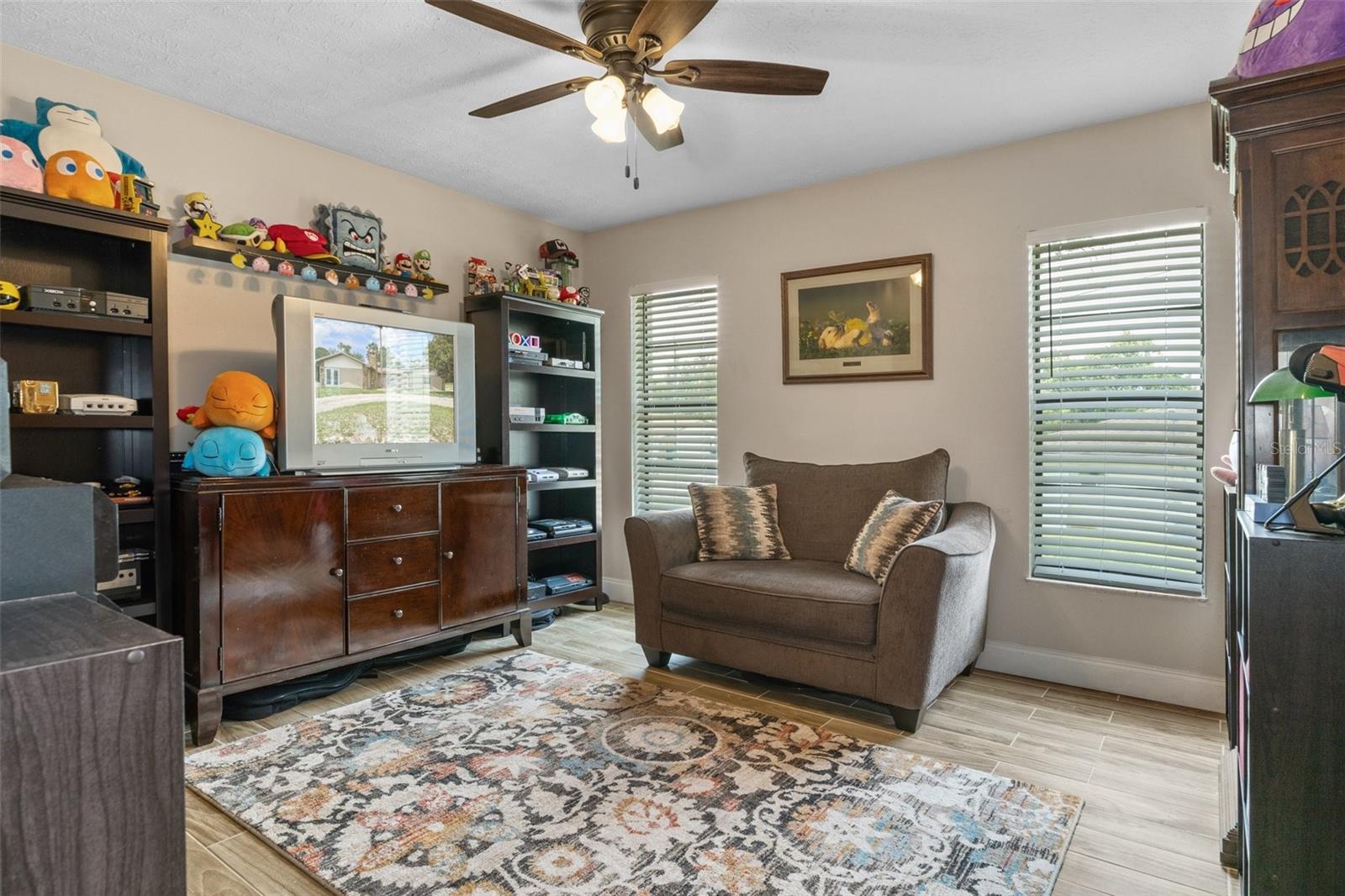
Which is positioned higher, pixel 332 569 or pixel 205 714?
pixel 332 569

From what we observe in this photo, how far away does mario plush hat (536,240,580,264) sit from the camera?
4488mm


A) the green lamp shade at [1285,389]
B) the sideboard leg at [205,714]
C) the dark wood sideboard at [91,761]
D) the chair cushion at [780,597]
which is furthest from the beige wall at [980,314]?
the dark wood sideboard at [91,761]

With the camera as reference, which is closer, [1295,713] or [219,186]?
[1295,713]


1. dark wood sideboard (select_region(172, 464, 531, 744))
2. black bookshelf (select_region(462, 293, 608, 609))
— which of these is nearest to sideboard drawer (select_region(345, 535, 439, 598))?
dark wood sideboard (select_region(172, 464, 531, 744))

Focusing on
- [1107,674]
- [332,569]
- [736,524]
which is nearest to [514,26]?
[332,569]

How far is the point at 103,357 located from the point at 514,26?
83.3 inches

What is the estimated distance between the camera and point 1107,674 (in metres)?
3.15

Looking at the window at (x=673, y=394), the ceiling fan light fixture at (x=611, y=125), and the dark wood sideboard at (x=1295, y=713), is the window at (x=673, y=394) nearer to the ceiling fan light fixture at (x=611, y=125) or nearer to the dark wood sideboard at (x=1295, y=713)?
the ceiling fan light fixture at (x=611, y=125)

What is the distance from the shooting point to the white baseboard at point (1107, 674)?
9.69 ft

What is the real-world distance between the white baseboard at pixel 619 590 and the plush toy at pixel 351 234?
243 centimetres

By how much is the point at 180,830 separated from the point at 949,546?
2480 millimetres

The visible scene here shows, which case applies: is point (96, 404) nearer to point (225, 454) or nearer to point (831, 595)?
point (225, 454)

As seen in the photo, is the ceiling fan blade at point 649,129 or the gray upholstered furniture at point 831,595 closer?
the ceiling fan blade at point 649,129

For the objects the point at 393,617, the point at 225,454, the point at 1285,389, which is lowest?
the point at 393,617
